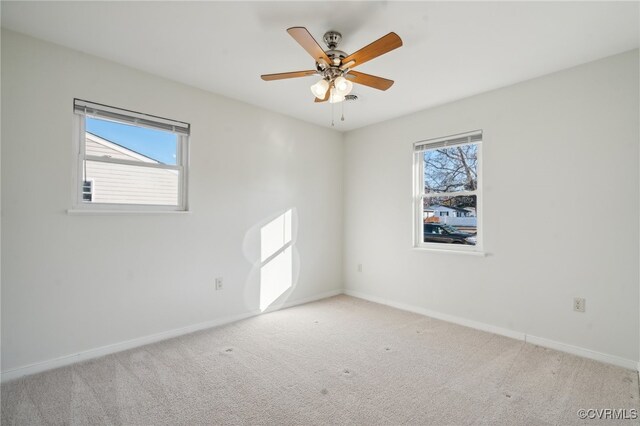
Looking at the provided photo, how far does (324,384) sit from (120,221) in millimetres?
2128

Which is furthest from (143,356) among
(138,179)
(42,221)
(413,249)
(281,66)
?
(413,249)

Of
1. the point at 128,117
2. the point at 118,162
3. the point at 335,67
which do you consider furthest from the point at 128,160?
the point at 335,67

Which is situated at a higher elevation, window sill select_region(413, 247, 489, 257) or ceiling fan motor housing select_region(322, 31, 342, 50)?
ceiling fan motor housing select_region(322, 31, 342, 50)

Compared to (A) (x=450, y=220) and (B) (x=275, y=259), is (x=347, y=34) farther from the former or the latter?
(B) (x=275, y=259)

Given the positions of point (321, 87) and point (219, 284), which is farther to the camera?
point (219, 284)

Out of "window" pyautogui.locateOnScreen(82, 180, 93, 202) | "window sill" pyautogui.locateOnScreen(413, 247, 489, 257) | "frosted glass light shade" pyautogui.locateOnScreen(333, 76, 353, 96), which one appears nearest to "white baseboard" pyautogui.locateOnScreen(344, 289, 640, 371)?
"window sill" pyautogui.locateOnScreen(413, 247, 489, 257)

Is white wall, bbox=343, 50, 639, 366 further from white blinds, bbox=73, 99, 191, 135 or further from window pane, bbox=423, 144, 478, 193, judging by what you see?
white blinds, bbox=73, 99, 191, 135

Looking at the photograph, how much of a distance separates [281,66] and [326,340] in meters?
2.49

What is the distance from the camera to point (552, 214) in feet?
9.22

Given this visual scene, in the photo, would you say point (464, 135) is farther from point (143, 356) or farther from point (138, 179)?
point (143, 356)

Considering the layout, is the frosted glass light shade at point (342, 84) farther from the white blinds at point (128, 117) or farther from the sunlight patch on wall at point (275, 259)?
Answer: the sunlight patch on wall at point (275, 259)

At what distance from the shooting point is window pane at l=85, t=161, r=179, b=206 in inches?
104

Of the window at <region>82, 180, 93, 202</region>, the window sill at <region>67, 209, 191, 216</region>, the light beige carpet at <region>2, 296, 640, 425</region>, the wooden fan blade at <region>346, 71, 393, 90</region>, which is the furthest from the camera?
the window at <region>82, 180, 93, 202</region>

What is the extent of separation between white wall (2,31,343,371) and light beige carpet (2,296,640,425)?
1.03 feet
